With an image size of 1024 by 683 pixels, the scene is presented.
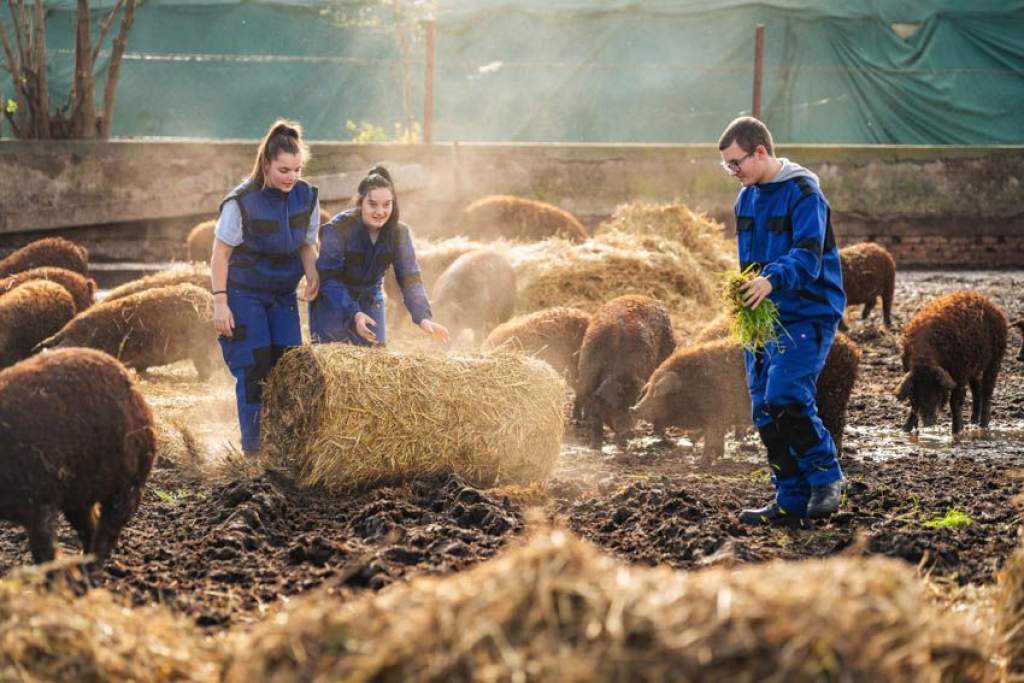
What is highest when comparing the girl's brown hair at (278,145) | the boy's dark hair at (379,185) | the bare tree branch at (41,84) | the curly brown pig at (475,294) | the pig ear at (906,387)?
the bare tree branch at (41,84)

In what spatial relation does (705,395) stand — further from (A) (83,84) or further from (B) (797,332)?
(A) (83,84)

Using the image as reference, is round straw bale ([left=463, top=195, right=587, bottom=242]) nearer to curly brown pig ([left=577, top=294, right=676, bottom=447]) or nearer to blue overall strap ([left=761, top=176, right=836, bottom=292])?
curly brown pig ([left=577, top=294, right=676, bottom=447])

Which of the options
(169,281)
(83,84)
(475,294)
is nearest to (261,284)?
(169,281)

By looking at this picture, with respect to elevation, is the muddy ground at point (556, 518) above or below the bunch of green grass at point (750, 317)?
below

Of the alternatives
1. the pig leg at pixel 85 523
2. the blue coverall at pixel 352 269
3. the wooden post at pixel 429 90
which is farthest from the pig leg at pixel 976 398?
the wooden post at pixel 429 90

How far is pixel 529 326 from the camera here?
984 cm

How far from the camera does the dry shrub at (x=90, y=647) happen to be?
10.6ft

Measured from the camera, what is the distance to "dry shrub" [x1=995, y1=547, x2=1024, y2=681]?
143 inches

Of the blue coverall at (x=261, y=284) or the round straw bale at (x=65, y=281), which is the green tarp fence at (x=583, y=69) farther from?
the blue coverall at (x=261, y=284)

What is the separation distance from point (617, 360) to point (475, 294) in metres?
3.18

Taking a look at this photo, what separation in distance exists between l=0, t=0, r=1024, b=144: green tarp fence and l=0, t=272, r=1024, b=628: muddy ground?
15210 millimetres

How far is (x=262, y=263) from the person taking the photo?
25.1ft

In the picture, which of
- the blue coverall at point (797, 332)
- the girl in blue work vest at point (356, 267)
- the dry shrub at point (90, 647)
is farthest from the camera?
the girl in blue work vest at point (356, 267)

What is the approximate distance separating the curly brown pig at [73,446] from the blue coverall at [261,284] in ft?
7.71
